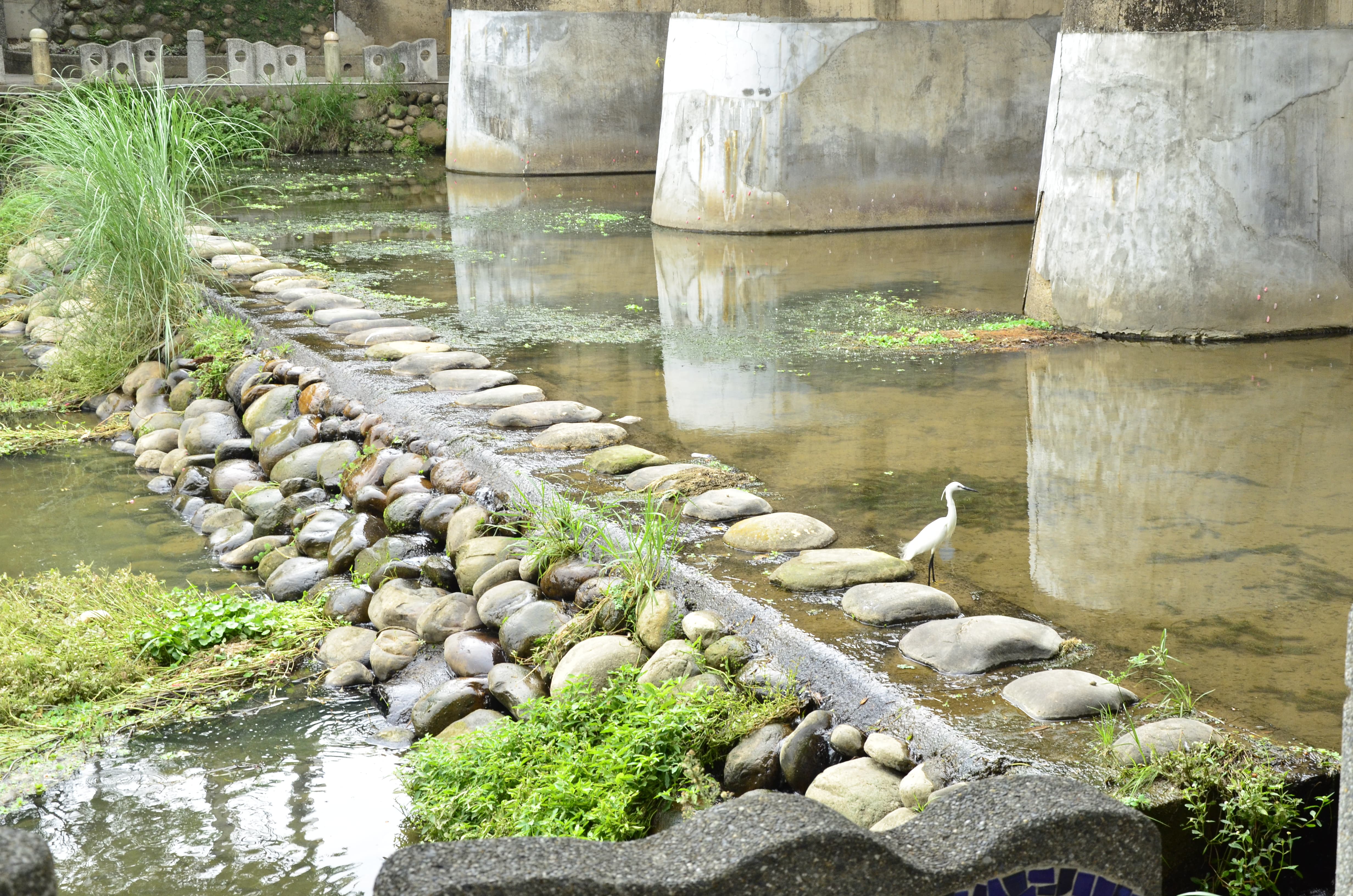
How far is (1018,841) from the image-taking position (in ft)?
5.53

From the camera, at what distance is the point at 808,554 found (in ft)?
11.0

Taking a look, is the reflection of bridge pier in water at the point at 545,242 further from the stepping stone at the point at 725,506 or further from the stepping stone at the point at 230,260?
the stepping stone at the point at 725,506

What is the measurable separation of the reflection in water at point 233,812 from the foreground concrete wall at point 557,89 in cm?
978

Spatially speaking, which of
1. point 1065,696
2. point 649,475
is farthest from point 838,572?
point 649,475

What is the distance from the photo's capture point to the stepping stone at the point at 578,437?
175 inches

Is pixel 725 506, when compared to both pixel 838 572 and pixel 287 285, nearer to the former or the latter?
pixel 838 572

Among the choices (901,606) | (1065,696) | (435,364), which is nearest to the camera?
(1065,696)

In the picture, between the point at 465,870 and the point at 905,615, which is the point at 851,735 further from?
the point at 465,870

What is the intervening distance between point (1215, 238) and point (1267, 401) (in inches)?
43.4

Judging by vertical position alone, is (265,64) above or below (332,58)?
below

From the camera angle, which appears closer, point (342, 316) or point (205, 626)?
point (205, 626)

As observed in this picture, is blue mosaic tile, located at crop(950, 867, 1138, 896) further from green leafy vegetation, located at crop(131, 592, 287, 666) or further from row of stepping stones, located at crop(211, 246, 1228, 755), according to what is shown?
green leafy vegetation, located at crop(131, 592, 287, 666)

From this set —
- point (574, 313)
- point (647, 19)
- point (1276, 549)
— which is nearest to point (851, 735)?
point (1276, 549)

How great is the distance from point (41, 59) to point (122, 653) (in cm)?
1247
